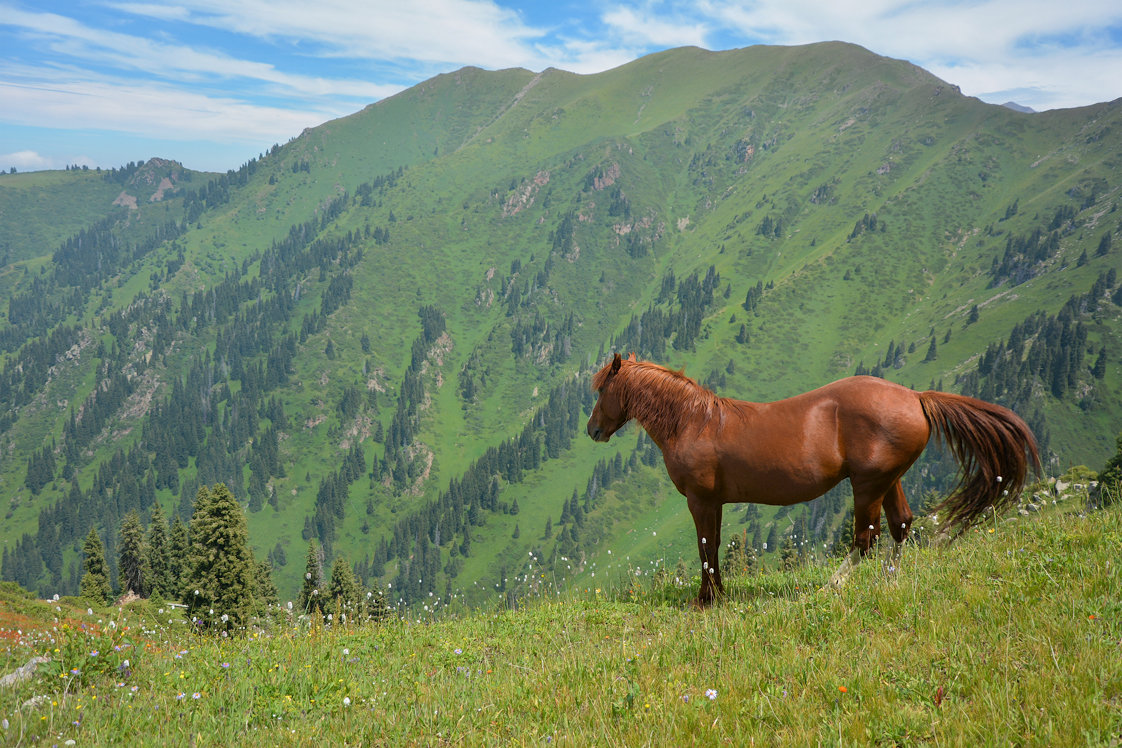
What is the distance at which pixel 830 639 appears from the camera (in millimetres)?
6730

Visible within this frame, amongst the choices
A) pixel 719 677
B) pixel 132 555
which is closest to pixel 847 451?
pixel 719 677

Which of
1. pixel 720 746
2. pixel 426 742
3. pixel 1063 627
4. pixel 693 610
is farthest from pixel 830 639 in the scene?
pixel 426 742

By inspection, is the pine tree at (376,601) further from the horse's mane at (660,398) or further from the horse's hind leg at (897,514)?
the horse's hind leg at (897,514)

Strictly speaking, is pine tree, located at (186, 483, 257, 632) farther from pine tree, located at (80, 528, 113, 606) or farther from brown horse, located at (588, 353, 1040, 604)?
pine tree, located at (80, 528, 113, 606)

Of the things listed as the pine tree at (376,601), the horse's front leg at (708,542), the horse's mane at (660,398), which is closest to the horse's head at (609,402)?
the horse's mane at (660,398)

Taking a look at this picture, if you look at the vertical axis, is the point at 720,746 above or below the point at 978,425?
below

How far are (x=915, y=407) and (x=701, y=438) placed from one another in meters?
3.62

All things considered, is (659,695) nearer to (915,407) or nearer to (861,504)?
(861,504)

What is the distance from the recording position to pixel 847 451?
1054cm

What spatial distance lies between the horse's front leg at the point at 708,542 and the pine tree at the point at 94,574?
8840 cm

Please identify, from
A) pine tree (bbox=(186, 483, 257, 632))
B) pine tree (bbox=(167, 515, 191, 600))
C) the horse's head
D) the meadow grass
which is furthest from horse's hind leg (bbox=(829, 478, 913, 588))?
pine tree (bbox=(167, 515, 191, 600))

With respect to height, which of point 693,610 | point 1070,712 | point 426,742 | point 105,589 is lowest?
point 105,589

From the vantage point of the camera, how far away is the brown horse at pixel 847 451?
33.9 ft

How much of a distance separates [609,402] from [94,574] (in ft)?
301
